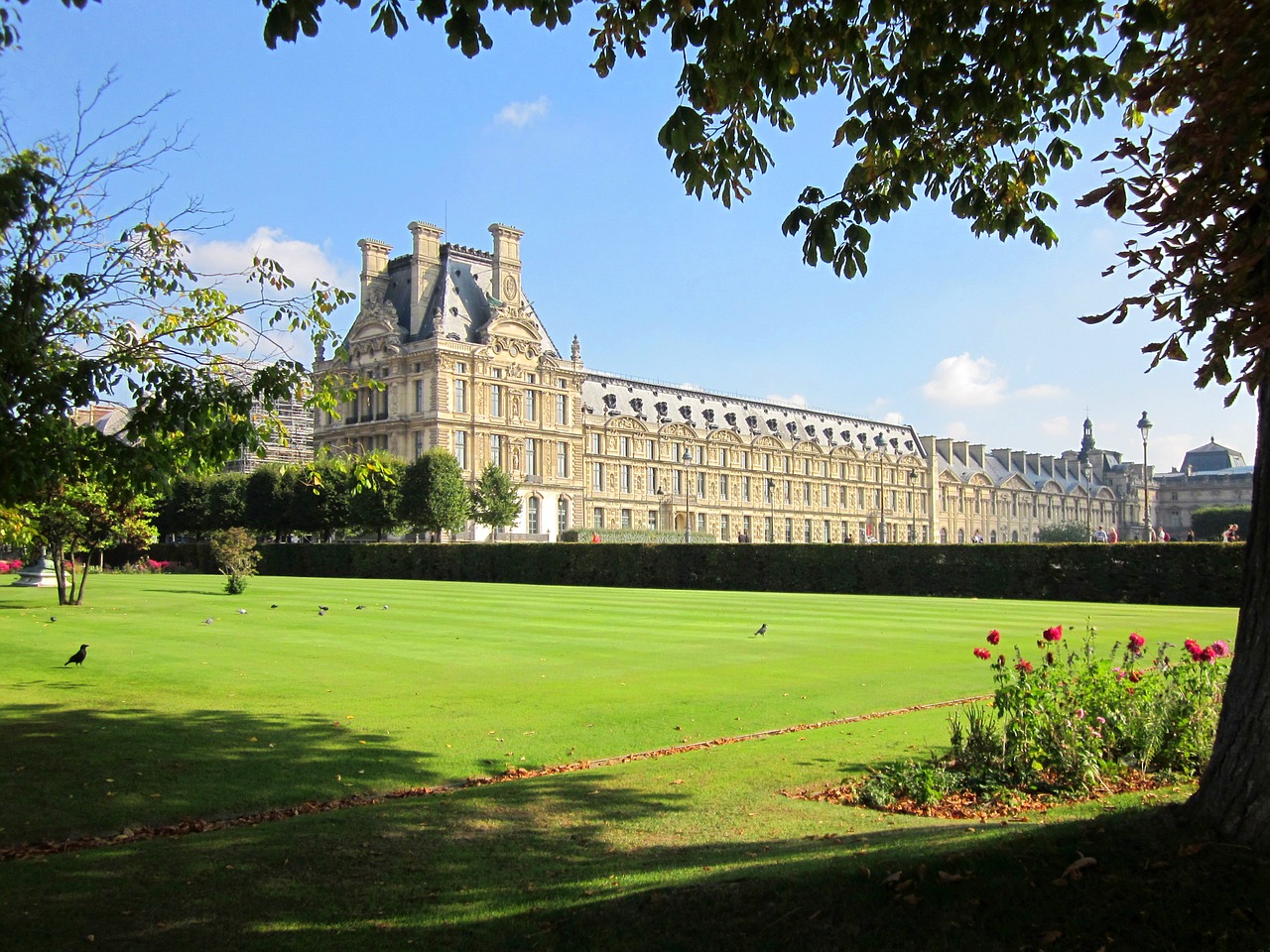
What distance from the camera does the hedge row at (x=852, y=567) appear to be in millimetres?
32750

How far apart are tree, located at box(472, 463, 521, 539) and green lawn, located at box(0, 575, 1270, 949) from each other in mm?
53860

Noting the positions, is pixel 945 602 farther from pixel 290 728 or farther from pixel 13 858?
pixel 13 858

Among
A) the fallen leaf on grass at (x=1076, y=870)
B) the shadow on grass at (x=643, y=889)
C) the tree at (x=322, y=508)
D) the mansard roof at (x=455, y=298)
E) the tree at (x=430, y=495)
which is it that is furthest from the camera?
the mansard roof at (x=455, y=298)

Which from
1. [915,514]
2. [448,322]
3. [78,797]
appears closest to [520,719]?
[78,797]

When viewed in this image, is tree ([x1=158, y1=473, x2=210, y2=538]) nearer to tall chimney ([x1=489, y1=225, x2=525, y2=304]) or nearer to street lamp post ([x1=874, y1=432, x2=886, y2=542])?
tall chimney ([x1=489, y1=225, x2=525, y2=304])

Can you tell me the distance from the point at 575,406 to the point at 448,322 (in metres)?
14.5

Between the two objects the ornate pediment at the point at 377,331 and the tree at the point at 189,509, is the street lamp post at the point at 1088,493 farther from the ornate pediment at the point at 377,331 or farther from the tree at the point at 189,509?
the tree at the point at 189,509

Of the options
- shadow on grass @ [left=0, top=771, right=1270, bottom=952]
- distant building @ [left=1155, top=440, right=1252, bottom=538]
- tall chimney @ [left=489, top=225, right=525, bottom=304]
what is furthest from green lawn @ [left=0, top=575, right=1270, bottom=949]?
distant building @ [left=1155, top=440, right=1252, bottom=538]

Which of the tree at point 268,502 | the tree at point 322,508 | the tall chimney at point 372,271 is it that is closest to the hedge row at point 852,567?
the tree at point 322,508

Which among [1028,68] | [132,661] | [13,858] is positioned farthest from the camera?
[132,661]

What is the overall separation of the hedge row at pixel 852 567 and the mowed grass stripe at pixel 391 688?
720 centimetres

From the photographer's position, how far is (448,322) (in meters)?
81.4

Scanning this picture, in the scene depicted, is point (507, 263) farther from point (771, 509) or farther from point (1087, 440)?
point (1087, 440)

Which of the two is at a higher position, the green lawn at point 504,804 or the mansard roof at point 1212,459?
the mansard roof at point 1212,459
